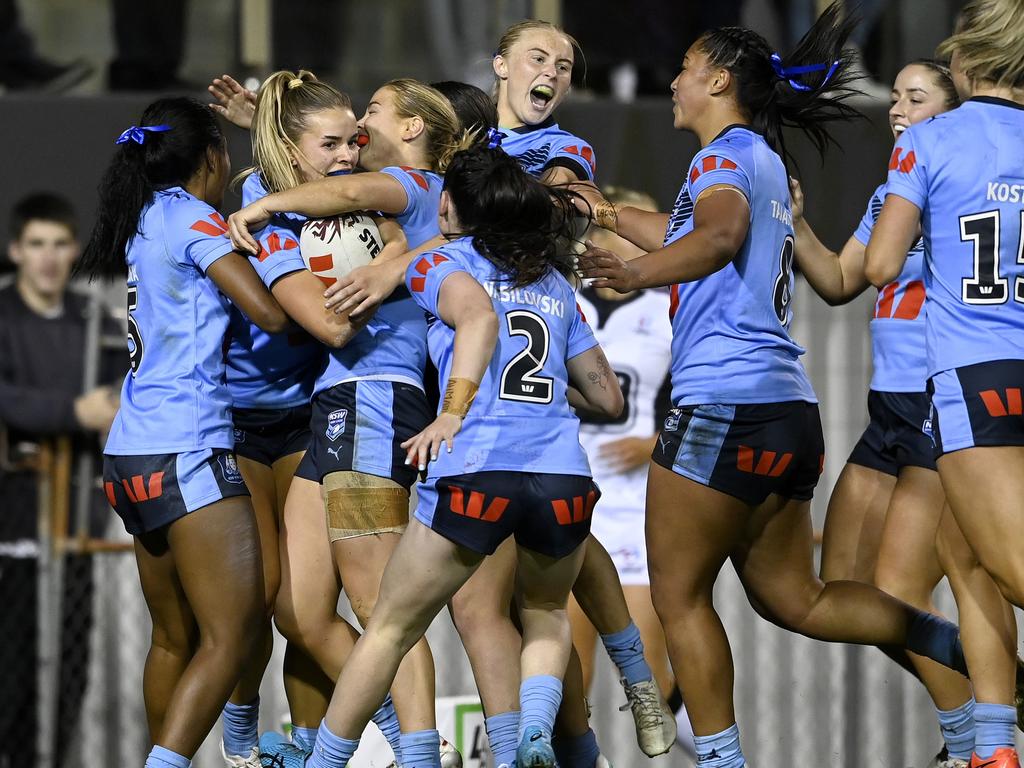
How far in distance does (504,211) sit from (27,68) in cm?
359

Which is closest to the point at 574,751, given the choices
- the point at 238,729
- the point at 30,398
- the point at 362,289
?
the point at 238,729

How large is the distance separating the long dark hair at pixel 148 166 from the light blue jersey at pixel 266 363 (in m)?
0.21

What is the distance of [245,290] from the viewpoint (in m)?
3.73

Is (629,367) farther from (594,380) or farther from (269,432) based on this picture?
(594,380)

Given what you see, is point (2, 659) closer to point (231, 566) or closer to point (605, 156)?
point (231, 566)

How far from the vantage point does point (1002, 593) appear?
345 cm

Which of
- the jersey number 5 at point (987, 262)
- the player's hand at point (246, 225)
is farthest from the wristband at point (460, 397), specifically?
the jersey number 5 at point (987, 262)

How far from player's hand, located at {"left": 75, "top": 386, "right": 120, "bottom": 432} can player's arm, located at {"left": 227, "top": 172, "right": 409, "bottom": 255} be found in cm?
237

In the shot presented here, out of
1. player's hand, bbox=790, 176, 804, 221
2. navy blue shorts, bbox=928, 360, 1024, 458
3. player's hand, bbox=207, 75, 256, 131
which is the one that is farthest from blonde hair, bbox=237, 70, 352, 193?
navy blue shorts, bbox=928, 360, 1024, 458

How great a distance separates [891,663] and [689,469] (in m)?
3.50

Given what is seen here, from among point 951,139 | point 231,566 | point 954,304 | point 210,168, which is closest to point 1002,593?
point 954,304

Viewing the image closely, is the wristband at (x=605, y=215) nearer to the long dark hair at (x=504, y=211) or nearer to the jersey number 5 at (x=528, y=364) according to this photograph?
the long dark hair at (x=504, y=211)

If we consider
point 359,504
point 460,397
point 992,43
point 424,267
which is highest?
point 992,43

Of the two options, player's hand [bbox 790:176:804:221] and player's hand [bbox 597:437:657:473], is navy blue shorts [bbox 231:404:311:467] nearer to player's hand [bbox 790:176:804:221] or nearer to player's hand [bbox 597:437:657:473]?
player's hand [bbox 790:176:804:221]
